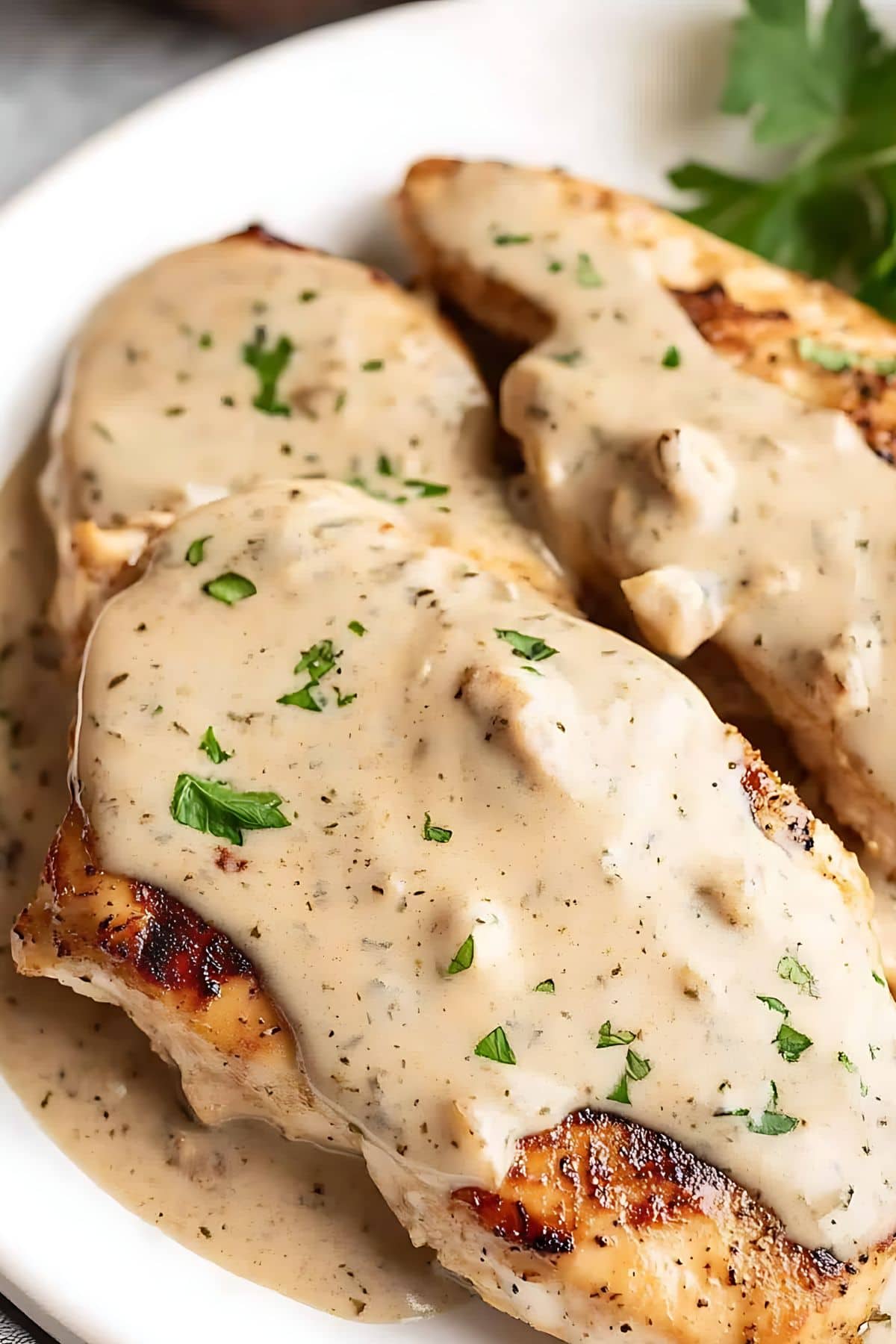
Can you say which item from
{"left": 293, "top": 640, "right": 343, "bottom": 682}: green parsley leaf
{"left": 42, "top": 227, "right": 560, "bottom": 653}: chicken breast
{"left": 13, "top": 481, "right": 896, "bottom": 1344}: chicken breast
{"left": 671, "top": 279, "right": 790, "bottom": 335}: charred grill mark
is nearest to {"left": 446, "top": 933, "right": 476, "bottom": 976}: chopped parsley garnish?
{"left": 13, "top": 481, "right": 896, "bottom": 1344}: chicken breast


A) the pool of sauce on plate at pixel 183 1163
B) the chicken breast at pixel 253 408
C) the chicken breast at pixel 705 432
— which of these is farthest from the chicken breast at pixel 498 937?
the chicken breast at pixel 253 408

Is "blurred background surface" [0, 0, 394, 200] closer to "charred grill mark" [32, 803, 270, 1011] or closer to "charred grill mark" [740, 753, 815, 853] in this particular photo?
"charred grill mark" [32, 803, 270, 1011]

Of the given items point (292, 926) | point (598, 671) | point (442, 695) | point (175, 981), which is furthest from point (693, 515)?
point (175, 981)

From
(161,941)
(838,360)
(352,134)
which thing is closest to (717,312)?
(838,360)

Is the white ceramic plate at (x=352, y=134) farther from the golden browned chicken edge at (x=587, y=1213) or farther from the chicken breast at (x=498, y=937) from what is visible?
the golden browned chicken edge at (x=587, y=1213)

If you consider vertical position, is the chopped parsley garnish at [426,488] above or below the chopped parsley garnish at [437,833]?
above
